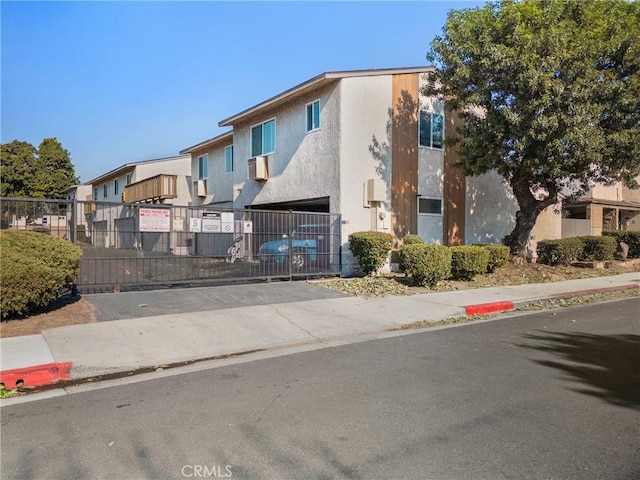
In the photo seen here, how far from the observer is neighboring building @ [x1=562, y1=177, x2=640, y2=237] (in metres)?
24.3

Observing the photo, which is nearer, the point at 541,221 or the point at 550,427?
the point at 550,427

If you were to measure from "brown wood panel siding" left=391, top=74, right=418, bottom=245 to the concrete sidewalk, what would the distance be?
172 inches

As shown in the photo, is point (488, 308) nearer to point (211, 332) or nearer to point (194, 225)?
point (211, 332)

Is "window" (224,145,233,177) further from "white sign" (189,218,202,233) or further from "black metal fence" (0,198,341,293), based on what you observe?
"white sign" (189,218,202,233)

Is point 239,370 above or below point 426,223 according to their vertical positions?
below

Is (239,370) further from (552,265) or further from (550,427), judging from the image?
(552,265)

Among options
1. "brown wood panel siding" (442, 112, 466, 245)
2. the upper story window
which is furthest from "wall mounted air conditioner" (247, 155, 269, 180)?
Result: "brown wood panel siding" (442, 112, 466, 245)

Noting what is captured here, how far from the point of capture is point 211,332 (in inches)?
310

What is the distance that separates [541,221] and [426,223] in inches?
302

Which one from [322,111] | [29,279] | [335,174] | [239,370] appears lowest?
[239,370]

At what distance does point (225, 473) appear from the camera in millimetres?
3277

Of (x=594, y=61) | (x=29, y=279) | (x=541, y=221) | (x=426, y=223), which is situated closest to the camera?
(x=29, y=279)

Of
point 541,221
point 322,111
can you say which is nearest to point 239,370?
point 322,111

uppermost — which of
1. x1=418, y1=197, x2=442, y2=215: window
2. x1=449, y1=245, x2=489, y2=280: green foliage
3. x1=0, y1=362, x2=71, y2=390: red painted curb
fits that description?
x1=418, y1=197, x2=442, y2=215: window
